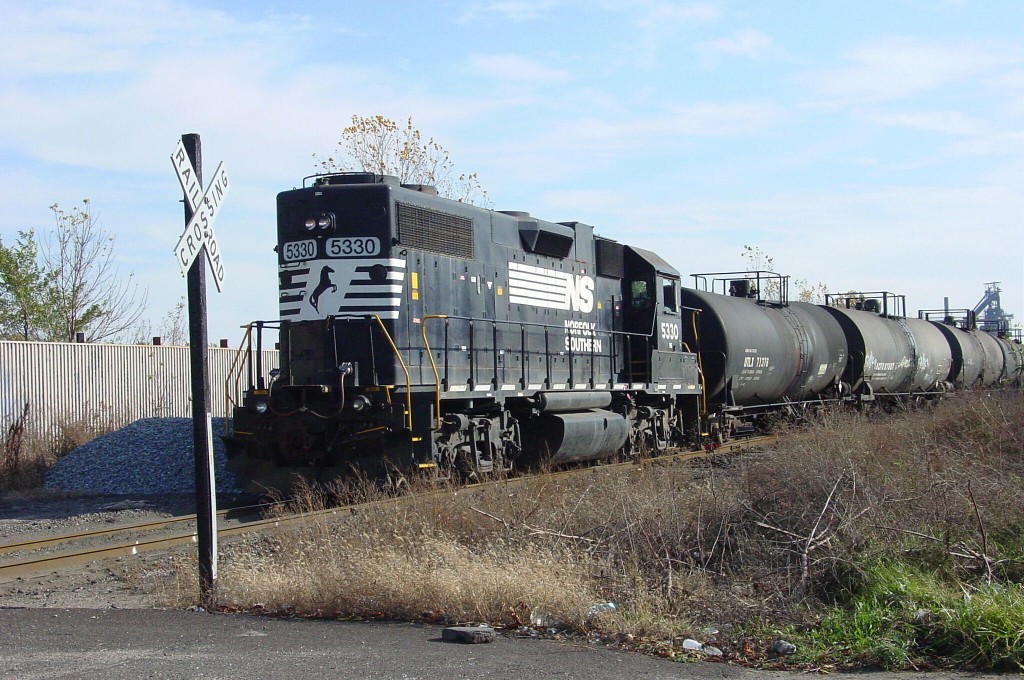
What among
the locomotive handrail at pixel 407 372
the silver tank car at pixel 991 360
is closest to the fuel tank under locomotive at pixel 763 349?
the locomotive handrail at pixel 407 372

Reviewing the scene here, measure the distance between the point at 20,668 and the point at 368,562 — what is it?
8.36 ft

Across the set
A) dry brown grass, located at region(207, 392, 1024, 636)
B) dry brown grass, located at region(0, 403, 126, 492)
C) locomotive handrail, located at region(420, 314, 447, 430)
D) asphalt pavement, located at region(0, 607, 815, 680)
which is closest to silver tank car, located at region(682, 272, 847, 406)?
locomotive handrail, located at region(420, 314, 447, 430)

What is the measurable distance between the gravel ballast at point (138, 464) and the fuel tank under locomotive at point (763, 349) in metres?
9.44

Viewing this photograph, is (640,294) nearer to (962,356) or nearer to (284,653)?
(284,653)

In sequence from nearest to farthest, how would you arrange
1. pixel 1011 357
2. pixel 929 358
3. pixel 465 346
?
pixel 465 346 → pixel 929 358 → pixel 1011 357

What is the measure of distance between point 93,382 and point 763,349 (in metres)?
14.3

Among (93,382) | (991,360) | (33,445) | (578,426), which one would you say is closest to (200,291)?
(578,426)

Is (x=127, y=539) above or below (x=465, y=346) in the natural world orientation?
below

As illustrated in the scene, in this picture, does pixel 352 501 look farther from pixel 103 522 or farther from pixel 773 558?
pixel 773 558

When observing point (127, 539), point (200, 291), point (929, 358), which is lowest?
point (127, 539)

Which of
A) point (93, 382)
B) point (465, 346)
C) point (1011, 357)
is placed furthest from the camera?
point (1011, 357)

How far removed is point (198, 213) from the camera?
7.74m

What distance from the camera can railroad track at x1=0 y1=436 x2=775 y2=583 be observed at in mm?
9336

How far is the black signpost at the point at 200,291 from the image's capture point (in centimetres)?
771
